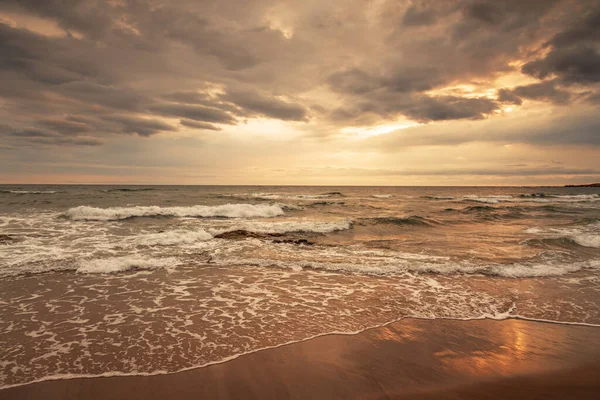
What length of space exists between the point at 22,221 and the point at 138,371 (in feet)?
68.8

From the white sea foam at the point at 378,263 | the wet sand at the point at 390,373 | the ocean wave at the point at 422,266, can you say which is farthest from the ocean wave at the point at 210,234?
the wet sand at the point at 390,373

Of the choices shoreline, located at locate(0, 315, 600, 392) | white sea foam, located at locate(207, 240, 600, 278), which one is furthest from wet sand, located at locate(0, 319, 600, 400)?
white sea foam, located at locate(207, 240, 600, 278)

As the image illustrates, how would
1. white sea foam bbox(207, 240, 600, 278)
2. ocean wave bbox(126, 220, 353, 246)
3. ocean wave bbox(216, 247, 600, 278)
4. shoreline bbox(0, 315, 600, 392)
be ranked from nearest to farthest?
shoreline bbox(0, 315, 600, 392), ocean wave bbox(216, 247, 600, 278), white sea foam bbox(207, 240, 600, 278), ocean wave bbox(126, 220, 353, 246)

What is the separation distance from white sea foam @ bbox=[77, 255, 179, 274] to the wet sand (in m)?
5.64

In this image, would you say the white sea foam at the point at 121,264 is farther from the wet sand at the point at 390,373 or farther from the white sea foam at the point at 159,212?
the white sea foam at the point at 159,212

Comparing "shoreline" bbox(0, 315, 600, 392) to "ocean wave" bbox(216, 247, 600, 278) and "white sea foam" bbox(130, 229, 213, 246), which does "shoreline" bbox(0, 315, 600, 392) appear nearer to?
"ocean wave" bbox(216, 247, 600, 278)

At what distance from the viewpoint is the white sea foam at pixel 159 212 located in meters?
22.9

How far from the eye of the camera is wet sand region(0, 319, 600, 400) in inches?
148

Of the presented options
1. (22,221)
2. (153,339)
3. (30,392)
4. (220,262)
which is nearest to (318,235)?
(220,262)

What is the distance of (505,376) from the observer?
13.6ft

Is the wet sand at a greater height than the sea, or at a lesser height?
greater

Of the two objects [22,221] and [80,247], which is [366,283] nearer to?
[80,247]

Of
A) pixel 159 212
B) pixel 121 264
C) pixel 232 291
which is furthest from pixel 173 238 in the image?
pixel 159 212

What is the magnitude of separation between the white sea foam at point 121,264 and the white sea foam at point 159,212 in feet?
47.0
